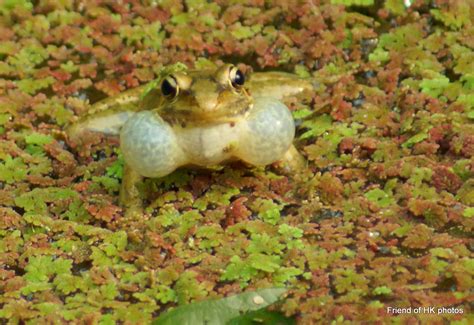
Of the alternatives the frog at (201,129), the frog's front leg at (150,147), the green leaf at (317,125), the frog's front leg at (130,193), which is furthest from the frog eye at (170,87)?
the green leaf at (317,125)

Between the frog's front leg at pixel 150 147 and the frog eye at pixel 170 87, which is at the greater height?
the frog eye at pixel 170 87

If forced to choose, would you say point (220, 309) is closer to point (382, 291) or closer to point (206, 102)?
point (382, 291)

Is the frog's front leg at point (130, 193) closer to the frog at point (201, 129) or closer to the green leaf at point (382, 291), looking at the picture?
the frog at point (201, 129)

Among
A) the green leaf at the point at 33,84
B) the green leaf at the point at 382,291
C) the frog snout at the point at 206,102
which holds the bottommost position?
the green leaf at the point at 382,291

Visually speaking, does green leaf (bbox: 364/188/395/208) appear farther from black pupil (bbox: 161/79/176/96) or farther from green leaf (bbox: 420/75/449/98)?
black pupil (bbox: 161/79/176/96)

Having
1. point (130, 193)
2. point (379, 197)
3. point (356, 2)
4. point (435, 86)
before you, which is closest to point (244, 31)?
point (356, 2)

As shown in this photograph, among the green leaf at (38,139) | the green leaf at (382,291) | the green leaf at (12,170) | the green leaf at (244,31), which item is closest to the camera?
the green leaf at (382,291)

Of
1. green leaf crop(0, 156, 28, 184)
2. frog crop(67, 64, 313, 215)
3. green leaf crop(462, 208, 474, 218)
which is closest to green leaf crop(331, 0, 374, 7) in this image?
frog crop(67, 64, 313, 215)

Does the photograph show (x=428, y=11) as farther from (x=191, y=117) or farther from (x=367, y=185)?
(x=191, y=117)

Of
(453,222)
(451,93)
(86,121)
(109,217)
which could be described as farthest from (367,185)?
(86,121)
